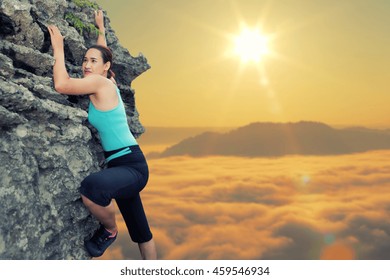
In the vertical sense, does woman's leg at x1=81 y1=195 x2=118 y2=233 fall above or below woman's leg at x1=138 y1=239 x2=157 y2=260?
above

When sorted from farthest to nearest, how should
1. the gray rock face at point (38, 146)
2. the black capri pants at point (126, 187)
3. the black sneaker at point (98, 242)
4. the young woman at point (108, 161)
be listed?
the black sneaker at point (98, 242) → the young woman at point (108, 161) → the black capri pants at point (126, 187) → the gray rock face at point (38, 146)

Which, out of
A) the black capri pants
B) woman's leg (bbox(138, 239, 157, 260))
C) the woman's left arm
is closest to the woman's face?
the woman's left arm

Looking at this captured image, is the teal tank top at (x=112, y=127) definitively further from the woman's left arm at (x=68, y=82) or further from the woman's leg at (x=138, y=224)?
the woman's leg at (x=138, y=224)

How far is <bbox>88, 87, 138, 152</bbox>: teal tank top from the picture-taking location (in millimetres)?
6543

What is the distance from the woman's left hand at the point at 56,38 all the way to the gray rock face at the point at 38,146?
7.1 inches

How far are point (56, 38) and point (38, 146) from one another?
76.5 inches

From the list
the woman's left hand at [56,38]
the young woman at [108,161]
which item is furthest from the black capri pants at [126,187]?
the woman's left hand at [56,38]

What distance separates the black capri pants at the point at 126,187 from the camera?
19.8 feet

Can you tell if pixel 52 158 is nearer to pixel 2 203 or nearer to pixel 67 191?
pixel 67 191

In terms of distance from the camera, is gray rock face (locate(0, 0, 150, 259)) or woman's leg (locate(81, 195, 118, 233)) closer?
gray rock face (locate(0, 0, 150, 259))

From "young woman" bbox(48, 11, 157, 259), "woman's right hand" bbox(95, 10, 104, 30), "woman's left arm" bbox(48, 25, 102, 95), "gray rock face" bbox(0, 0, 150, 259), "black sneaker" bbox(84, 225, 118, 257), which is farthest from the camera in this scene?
"woman's right hand" bbox(95, 10, 104, 30)

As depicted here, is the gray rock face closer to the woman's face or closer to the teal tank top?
the teal tank top

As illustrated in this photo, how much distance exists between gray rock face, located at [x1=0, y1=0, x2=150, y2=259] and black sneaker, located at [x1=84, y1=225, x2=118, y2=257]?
12 cm

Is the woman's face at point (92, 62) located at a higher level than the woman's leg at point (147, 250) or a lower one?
higher
